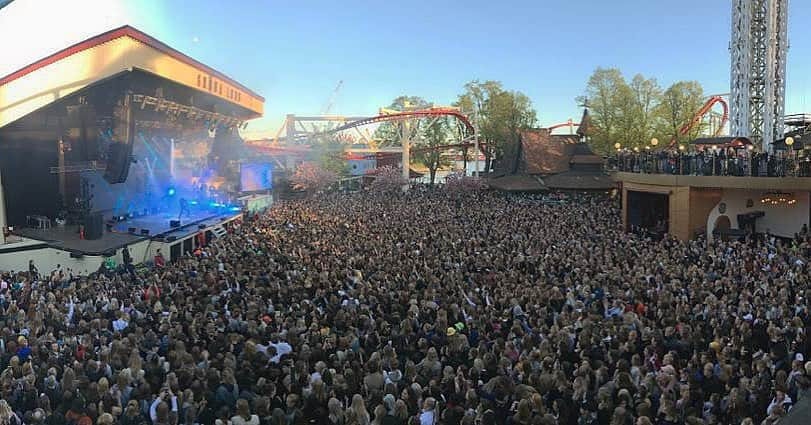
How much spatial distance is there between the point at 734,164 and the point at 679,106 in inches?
1001

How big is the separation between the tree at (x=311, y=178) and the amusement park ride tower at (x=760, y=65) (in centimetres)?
3040

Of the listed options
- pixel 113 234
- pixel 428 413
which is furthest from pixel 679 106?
pixel 428 413

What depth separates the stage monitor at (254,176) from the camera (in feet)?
120

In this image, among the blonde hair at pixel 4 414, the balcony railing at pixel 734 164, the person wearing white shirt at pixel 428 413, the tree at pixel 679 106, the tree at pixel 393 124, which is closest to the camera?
the person wearing white shirt at pixel 428 413

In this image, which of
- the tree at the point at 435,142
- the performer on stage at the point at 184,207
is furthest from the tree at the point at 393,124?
the performer on stage at the point at 184,207

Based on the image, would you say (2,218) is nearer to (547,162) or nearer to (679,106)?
(547,162)

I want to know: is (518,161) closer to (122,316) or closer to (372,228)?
(372,228)

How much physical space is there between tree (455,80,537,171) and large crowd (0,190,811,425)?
3901 centimetres

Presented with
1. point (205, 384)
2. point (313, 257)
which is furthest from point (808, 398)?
point (313, 257)

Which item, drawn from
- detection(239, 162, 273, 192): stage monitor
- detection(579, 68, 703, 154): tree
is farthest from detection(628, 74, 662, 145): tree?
detection(239, 162, 273, 192): stage monitor

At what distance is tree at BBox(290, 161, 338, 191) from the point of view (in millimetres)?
46875

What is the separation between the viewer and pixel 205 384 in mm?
6090

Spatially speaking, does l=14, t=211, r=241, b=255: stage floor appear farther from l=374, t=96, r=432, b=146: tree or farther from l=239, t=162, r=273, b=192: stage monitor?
l=374, t=96, r=432, b=146: tree

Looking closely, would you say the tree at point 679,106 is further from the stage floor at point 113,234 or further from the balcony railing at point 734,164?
the stage floor at point 113,234
